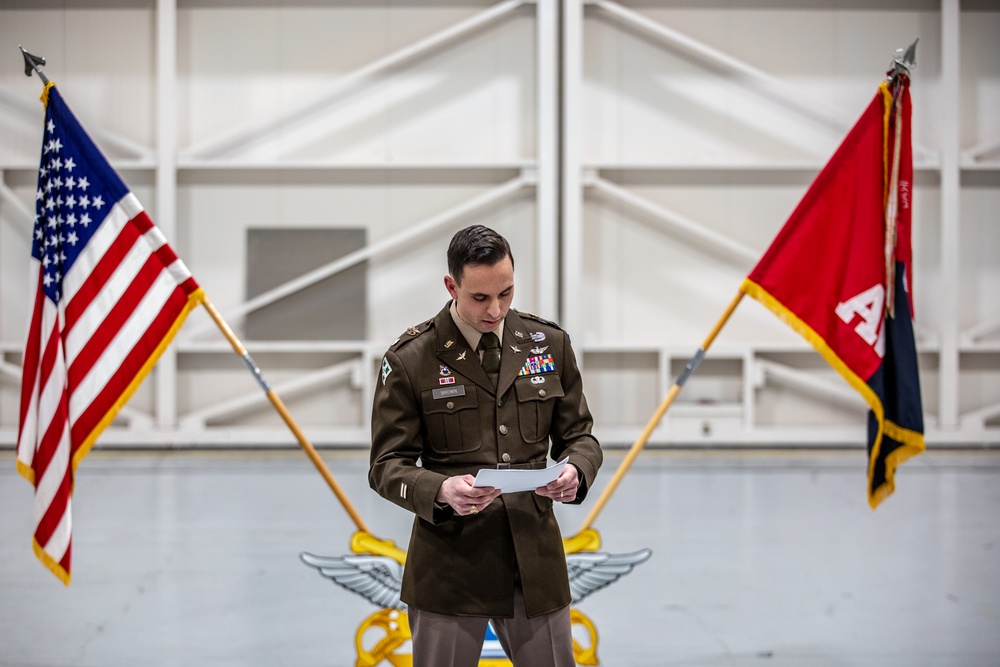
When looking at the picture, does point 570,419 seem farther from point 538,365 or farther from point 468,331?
point 468,331

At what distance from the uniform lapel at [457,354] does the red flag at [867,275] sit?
1.90m

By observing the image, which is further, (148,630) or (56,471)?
(148,630)

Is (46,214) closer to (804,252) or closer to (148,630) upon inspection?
(148,630)

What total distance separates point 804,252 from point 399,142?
571 centimetres

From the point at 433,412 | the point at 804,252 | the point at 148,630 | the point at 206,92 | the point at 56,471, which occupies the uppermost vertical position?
the point at 206,92

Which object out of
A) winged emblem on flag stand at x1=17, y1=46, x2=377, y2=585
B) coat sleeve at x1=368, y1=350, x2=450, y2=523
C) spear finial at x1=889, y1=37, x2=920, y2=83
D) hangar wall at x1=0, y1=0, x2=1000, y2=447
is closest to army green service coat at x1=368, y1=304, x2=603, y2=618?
coat sleeve at x1=368, y1=350, x2=450, y2=523

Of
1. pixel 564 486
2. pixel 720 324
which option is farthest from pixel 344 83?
pixel 564 486

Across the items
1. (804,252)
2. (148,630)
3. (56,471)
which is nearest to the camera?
(56,471)

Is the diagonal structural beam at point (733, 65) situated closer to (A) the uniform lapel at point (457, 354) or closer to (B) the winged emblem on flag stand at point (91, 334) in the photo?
(B) the winged emblem on flag stand at point (91, 334)

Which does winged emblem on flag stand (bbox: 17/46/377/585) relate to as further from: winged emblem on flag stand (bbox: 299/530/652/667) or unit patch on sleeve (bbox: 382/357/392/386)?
unit patch on sleeve (bbox: 382/357/392/386)

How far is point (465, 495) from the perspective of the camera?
85.4 inches

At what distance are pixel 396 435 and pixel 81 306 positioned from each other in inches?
76.4

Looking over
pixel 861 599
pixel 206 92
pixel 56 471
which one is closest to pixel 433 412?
Answer: pixel 56 471

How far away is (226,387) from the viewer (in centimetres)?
905
